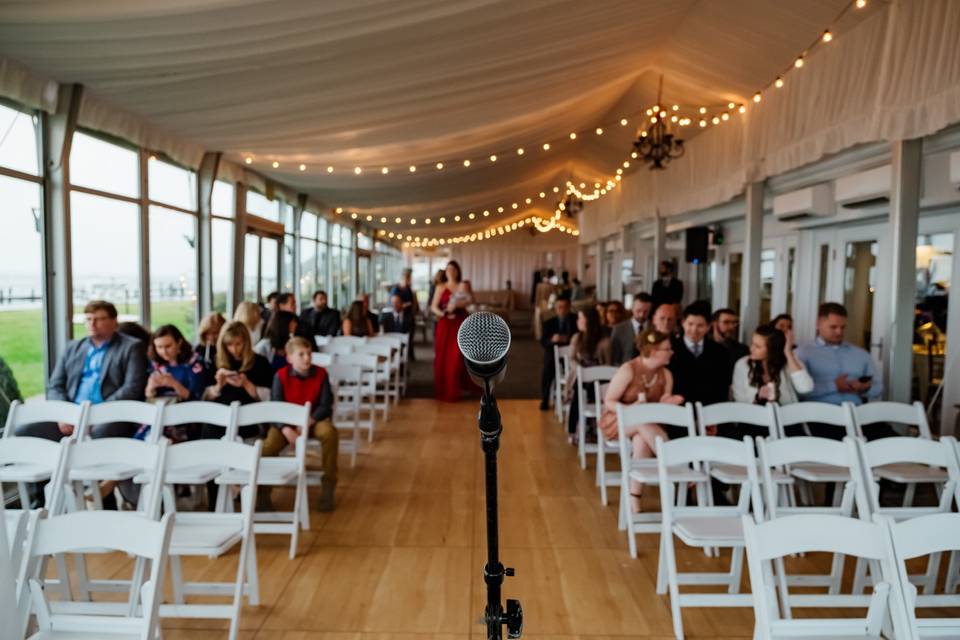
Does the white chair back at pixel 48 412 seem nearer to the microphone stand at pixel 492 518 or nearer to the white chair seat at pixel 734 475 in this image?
the microphone stand at pixel 492 518

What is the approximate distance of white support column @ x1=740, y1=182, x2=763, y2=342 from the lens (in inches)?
287

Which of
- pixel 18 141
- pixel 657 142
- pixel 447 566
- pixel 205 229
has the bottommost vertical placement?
pixel 447 566

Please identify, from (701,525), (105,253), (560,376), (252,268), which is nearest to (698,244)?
(560,376)

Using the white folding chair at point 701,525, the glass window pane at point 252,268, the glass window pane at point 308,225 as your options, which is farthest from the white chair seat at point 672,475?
the glass window pane at point 308,225

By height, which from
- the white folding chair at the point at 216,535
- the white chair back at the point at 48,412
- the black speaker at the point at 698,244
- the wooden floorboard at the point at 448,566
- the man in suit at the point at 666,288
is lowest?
the wooden floorboard at the point at 448,566

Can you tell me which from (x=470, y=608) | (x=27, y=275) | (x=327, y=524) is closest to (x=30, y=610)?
(x=470, y=608)

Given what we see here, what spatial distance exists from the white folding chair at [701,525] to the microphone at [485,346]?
1.94 m

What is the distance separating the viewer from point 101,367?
4.34 meters

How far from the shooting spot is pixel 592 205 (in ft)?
57.0

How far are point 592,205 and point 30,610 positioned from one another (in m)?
16.3

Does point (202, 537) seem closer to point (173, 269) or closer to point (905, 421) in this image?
point (905, 421)

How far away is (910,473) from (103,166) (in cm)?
576

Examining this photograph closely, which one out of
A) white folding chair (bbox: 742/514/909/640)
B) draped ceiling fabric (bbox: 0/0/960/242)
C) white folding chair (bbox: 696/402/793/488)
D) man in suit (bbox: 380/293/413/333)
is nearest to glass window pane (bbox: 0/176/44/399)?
draped ceiling fabric (bbox: 0/0/960/242)

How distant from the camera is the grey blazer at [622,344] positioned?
20.3ft
